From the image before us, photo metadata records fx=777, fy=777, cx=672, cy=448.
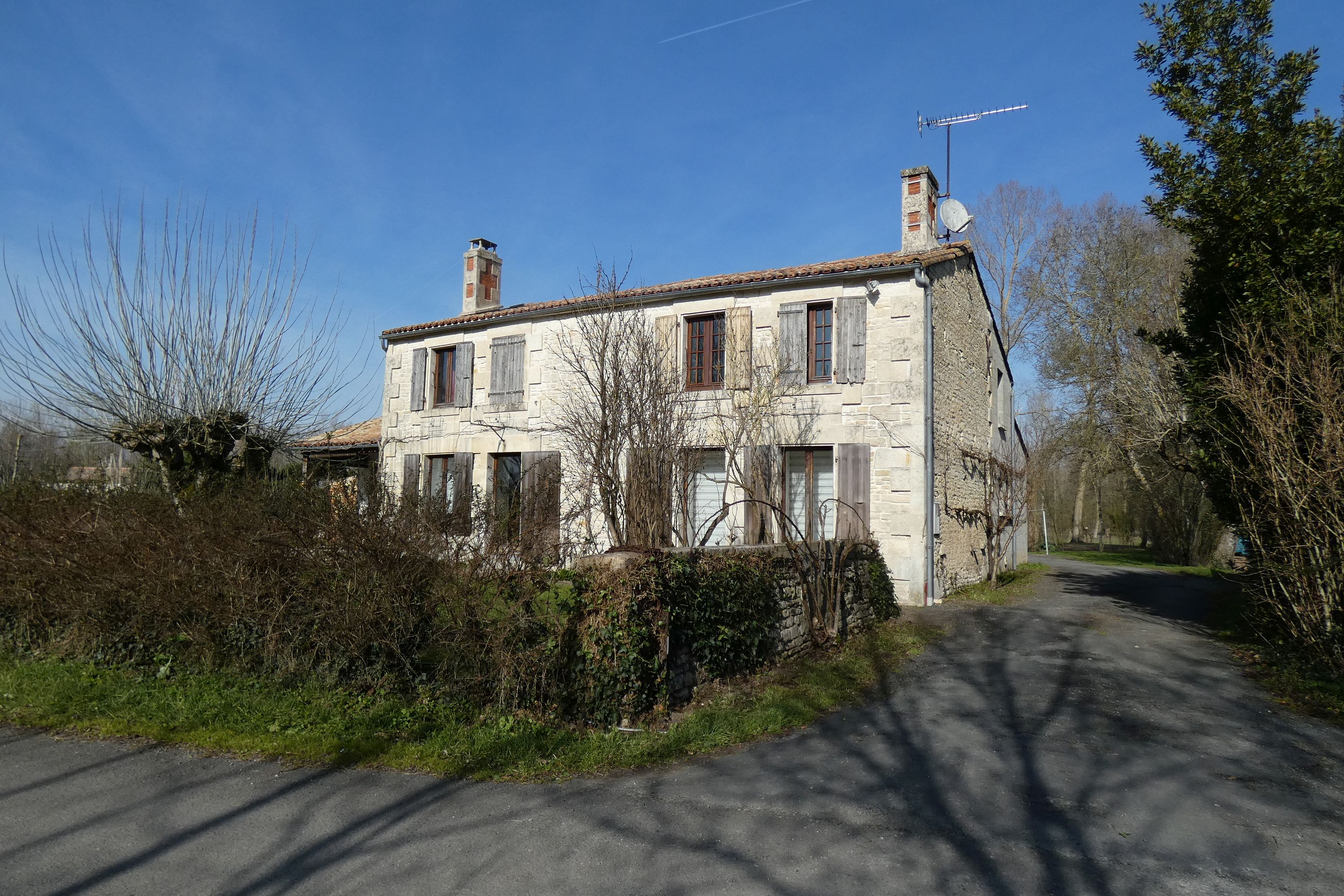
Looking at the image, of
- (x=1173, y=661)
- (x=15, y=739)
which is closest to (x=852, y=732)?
(x=1173, y=661)

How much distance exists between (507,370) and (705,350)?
4.27 m

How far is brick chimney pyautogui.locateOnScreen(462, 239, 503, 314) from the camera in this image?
17.9 meters

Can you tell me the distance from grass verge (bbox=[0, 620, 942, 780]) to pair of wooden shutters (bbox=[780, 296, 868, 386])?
20.0 ft

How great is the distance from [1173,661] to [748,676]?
460cm

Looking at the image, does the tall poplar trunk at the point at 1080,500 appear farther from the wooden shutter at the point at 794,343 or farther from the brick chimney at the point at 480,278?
the brick chimney at the point at 480,278

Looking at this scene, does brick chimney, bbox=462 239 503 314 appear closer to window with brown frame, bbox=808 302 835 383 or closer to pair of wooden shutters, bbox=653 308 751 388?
pair of wooden shutters, bbox=653 308 751 388

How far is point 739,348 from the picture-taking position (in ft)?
41.9

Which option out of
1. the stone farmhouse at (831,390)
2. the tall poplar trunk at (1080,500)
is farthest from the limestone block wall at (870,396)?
the tall poplar trunk at (1080,500)

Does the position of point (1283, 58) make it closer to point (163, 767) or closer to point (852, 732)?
point (852, 732)

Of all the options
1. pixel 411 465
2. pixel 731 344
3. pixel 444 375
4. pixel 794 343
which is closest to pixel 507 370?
pixel 444 375

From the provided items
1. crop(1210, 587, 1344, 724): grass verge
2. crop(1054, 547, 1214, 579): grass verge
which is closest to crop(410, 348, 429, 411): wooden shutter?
crop(1210, 587, 1344, 724): grass verge

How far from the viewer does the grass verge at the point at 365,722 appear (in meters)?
5.18

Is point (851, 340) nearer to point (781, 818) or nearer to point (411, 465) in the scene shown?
point (781, 818)

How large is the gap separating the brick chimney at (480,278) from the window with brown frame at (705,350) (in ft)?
20.2
